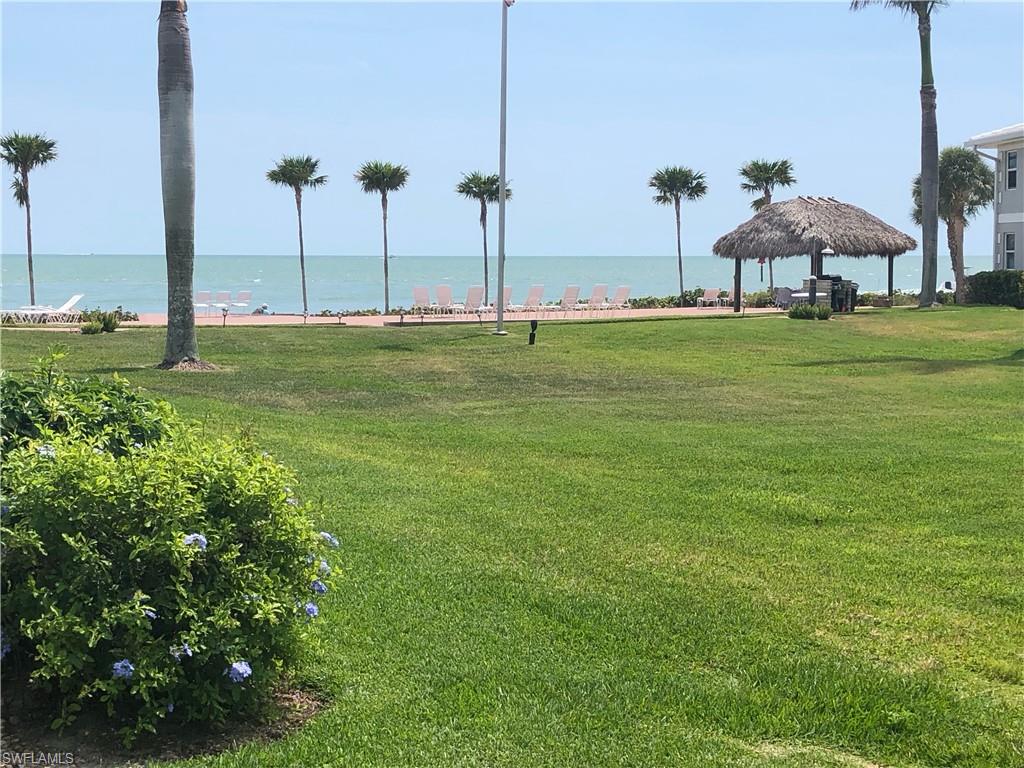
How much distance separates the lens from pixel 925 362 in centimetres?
1934

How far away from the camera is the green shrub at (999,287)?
31719mm

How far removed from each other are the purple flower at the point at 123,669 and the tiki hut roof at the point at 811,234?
3481 centimetres

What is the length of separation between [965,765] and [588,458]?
20.3 feet

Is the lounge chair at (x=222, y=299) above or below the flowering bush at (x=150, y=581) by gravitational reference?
above

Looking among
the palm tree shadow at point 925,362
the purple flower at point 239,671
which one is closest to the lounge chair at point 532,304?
the palm tree shadow at point 925,362

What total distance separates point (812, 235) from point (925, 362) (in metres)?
17.9

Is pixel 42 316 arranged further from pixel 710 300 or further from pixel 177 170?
pixel 710 300

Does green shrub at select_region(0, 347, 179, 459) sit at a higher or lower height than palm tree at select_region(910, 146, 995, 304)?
lower

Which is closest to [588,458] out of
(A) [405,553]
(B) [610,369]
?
(A) [405,553]

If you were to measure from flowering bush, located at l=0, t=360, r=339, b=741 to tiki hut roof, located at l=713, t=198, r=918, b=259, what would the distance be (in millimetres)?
34321

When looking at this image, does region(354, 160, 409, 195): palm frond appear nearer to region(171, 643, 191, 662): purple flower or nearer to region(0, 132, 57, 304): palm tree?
region(0, 132, 57, 304): palm tree

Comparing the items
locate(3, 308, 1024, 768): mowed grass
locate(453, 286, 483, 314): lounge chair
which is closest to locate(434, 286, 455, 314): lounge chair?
locate(453, 286, 483, 314): lounge chair

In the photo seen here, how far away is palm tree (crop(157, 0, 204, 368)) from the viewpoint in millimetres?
16719

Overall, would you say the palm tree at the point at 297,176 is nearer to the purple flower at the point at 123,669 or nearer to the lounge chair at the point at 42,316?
the lounge chair at the point at 42,316
